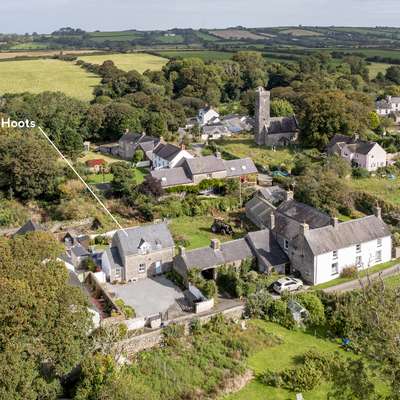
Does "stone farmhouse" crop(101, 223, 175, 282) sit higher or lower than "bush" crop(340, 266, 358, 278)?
higher

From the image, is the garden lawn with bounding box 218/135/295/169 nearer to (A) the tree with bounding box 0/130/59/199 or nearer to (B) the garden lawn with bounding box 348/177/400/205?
(B) the garden lawn with bounding box 348/177/400/205

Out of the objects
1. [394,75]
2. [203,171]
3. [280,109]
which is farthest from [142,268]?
[394,75]

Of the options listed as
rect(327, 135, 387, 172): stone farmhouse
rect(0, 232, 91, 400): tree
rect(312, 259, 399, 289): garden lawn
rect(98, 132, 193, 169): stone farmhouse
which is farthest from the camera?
rect(98, 132, 193, 169): stone farmhouse

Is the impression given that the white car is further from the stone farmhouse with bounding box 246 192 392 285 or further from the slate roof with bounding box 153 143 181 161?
the slate roof with bounding box 153 143 181 161

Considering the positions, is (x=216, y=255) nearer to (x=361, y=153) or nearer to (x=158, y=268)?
(x=158, y=268)

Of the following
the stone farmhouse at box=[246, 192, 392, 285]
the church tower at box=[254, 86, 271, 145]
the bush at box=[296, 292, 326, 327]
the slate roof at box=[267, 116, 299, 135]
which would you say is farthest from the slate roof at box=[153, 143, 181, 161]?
the bush at box=[296, 292, 326, 327]

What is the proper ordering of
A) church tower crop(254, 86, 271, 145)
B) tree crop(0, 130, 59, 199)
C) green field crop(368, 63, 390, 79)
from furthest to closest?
green field crop(368, 63, 390, 79), church tower crop(254, 86, 271, 145), tree crop(0, 130, 59, 199)

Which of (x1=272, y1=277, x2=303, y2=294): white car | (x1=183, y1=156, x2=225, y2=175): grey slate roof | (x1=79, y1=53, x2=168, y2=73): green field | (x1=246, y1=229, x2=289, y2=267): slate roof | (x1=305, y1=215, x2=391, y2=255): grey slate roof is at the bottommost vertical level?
(x1=272, y1=277, x2=303, y2=294): white car

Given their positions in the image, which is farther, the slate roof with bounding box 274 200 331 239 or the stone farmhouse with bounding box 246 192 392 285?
the slate roof with bounding box 274 200 331 239
